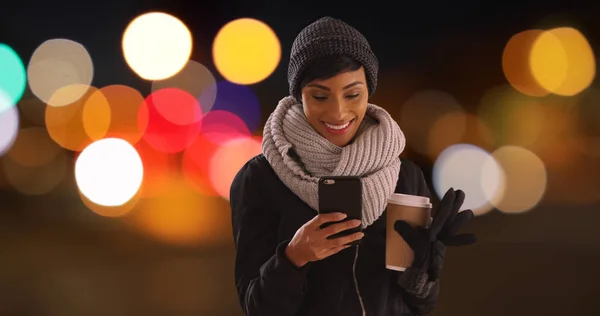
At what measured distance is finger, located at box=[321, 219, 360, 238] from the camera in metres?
1.33

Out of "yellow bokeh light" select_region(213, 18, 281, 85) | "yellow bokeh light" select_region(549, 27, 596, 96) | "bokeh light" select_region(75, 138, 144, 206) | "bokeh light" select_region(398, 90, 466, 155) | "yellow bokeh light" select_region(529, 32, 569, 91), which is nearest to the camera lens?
"yellow bokeh light" select_region(213, 18, 281, 85)

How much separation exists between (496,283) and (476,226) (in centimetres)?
165

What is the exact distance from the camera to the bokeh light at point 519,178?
6.98 metres

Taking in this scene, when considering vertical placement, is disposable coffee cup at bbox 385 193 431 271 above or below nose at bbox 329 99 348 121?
below

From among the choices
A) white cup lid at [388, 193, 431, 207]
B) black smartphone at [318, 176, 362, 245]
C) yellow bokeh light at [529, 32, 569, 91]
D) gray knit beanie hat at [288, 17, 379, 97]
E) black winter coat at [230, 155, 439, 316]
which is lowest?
yellow bokeh light at [529, 32, 569, 91]

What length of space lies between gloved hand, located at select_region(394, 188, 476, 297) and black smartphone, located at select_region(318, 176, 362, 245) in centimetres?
14

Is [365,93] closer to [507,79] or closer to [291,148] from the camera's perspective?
[291,148]

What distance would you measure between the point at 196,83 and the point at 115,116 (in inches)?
130

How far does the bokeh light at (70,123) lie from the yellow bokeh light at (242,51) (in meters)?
4.12

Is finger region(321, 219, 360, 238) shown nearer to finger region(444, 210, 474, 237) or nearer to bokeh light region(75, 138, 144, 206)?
finger region(444, 210, 474, 237)

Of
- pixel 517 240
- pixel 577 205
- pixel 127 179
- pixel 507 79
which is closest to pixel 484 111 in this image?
pixel 507 79

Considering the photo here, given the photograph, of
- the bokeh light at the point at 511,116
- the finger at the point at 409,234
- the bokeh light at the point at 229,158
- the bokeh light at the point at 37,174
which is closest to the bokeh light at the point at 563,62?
the bokeh light at the point at 511,116

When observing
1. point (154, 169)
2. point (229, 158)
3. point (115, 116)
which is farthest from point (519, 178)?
point (115, 116)

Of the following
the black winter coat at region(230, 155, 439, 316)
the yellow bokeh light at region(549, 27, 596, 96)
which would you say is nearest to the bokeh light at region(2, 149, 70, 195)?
the yellow bokeh light at region(549, 27, 596, 96)
